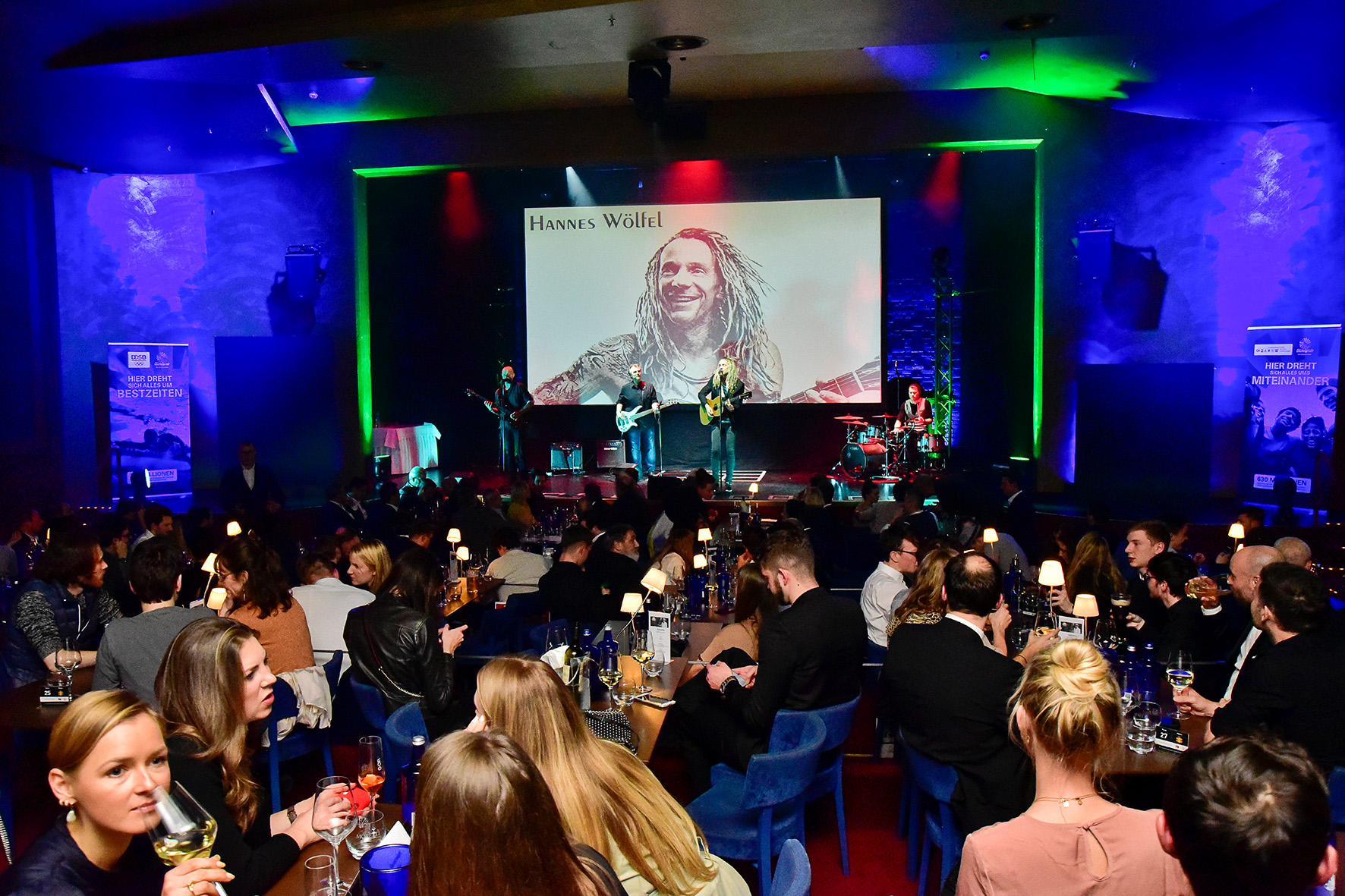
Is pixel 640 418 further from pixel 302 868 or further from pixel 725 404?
pixel 302 868

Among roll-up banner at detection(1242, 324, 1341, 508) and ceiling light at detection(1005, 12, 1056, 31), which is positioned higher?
ceiling light at detection(1005, 12, 1056, 31)

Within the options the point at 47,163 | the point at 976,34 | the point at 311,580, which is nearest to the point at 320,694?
the point at 311,580

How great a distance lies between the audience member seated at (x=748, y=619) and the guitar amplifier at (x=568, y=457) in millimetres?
9574

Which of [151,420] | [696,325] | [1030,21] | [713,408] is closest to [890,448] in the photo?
[713,408]

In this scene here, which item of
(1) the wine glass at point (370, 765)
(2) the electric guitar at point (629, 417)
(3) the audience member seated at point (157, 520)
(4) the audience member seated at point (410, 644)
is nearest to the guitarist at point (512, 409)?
(2) the electric guitar at point (629, 417)

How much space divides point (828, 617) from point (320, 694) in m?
2.22

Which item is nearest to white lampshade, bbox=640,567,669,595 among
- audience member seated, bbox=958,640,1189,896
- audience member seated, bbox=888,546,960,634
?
audience member seated, bbox=888,546,960,634

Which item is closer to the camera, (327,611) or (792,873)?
(792,873)

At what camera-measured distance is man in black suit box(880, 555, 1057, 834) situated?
10.8 feet

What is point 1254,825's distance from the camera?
4.39 ft

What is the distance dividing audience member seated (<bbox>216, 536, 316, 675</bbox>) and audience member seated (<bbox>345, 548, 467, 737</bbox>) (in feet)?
1.18

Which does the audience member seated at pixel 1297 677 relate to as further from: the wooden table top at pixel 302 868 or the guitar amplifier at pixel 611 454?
the guitar amplifier at pixel 611 454

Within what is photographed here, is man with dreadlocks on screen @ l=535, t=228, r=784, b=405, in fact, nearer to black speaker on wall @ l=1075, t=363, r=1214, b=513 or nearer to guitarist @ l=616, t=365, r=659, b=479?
guitarist @ l=616, t=365, r=659, b=479

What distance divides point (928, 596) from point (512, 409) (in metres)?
9.27
